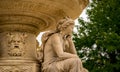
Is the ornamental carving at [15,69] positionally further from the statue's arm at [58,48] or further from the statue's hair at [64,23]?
the statue's hair at [64,23]

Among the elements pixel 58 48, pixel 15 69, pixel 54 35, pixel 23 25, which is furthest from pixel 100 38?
pixel 15 69

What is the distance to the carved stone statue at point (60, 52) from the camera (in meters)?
5.18

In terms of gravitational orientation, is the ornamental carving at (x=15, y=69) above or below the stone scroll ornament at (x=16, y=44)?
below

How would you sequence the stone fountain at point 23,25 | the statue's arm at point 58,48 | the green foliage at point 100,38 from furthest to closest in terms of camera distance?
the green foliage at point 100,38 < the stone fountain at point 23,25 < the statue's arm at point 58,48

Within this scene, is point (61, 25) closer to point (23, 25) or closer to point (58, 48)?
point (58, 48)

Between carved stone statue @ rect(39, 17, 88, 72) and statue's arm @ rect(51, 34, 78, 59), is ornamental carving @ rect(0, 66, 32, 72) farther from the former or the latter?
statue's arm @ rect(51, 34, 78, 59)

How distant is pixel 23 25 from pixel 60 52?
3.10 ft

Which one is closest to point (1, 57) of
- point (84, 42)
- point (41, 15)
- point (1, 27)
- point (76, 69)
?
point (1, 27)

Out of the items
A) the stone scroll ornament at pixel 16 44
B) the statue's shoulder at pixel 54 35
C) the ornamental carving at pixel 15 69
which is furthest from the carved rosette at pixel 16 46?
the statue's shoulder at pixel 54 35

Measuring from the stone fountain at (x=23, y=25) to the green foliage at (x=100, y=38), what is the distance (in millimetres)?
9183

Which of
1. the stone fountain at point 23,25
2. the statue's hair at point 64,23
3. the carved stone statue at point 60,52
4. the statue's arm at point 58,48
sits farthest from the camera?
the statue's hair at point 64,23

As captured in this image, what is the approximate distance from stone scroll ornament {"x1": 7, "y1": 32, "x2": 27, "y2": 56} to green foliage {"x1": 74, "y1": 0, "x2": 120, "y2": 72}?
31.1 feet

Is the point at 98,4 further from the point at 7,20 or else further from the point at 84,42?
the point at 7,20

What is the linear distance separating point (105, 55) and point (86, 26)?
186 centimetres
